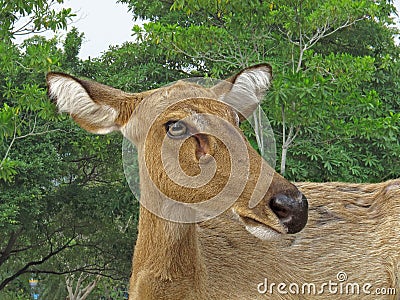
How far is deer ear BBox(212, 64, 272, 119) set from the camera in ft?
13.9

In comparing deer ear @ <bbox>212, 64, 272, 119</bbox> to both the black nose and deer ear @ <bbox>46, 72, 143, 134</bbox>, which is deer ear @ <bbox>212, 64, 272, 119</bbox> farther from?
the black nose

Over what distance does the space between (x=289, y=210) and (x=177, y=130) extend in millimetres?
802

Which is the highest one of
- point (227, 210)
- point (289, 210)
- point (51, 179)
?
point (51, 179)

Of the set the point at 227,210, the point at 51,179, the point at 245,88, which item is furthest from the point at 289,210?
the point at 51,179

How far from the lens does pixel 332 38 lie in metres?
16.1

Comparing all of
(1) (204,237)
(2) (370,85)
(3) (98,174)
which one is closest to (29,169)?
(3) (98,174)

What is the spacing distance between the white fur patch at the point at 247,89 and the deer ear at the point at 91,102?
569 millimetres

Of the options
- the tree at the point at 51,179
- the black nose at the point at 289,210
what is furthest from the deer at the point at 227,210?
the tree at the point at 51,179

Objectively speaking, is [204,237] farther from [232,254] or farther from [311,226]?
[311,226]

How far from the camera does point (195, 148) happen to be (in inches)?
147

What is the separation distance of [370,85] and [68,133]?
641 centimetres

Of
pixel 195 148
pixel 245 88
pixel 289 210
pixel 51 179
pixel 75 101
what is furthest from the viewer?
pixel 51 179

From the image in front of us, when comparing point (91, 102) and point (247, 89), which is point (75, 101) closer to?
point (91, 102)

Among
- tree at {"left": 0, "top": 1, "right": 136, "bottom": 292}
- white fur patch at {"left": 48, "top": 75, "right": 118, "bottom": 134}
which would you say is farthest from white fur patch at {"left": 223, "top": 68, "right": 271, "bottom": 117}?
tree at {"left": 0, "top": 1, "right": 136, "bottom": 292}
